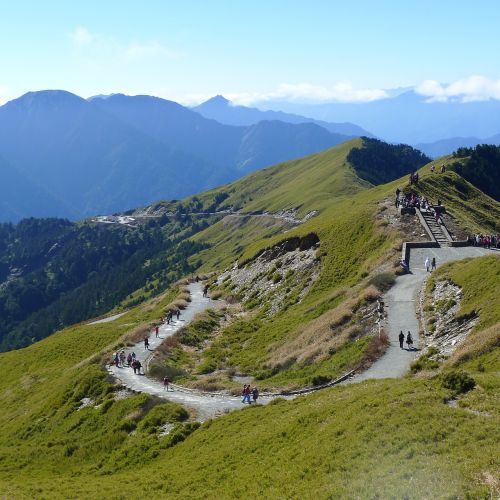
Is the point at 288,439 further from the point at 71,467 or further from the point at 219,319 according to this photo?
the point at 219,319

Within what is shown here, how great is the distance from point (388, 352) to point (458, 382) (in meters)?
12.4

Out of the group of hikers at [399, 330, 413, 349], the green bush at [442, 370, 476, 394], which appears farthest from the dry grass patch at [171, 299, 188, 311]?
the green bush at [442, 370, 476, 394]

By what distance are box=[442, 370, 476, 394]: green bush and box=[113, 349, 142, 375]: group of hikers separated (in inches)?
1129

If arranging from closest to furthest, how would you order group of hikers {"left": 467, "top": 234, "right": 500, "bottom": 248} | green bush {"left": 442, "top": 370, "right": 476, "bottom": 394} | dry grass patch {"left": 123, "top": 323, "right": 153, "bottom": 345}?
green bush {"left": 442, "top": 370, "right": 476, "bottom": 394} < dry grass patch {"left": 123, "top": 323, "right": 153, "bottom": 345} < group of hikers {"left": 467, "top": 234, "right": 500, "bottom": 248}

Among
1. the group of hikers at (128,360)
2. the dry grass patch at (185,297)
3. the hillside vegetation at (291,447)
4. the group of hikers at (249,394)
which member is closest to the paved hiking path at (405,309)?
the hillside vegetation at (291,447)

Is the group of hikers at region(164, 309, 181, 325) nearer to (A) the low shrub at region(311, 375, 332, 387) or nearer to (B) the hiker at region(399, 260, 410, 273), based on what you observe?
(B) the hiker at region(399, 260, 410, 273)

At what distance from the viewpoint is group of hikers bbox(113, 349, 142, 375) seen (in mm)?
45662

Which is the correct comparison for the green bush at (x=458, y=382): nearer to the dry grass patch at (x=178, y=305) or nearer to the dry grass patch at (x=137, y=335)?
the dry grass patch at (x=137, y=335)

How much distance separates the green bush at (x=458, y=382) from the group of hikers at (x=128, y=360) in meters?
28.7

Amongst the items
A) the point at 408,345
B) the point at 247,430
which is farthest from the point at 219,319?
the point at 247,430

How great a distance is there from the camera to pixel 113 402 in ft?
127

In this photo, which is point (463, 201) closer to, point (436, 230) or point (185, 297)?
point (436, 230)

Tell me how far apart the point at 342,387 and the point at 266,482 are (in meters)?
10.4

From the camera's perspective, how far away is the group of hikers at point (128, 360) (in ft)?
150
